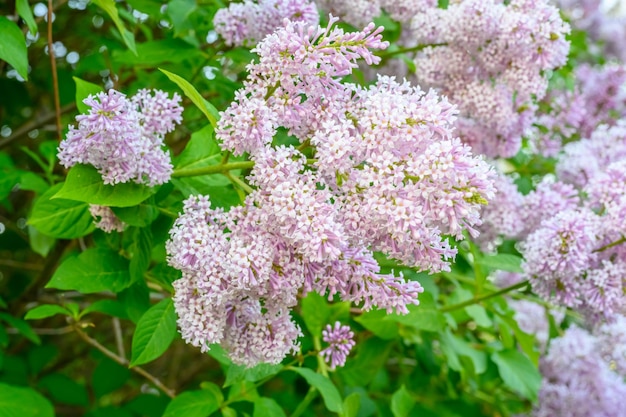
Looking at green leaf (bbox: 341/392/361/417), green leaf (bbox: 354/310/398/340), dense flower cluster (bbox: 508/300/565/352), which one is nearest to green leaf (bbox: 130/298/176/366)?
green leaf (bbox: 341/392/361/417)

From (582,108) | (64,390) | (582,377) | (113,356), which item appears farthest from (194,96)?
(582,377)

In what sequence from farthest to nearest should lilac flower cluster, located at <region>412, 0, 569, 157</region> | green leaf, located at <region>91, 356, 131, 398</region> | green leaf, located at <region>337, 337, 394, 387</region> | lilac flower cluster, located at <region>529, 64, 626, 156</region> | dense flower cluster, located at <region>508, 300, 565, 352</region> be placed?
dense flower cluster, located at <region>508, 300, 565, 352</region>, lilac flower cluster, located at <region>529, 64, 626, 156</region>, green leaf, located at <region>91, 356, 131, 398</region>, green leaf, located at <region>337, 337, 394, 387</region>, lilac flower cluster, located at <region>412, 0, 569, 157</region>

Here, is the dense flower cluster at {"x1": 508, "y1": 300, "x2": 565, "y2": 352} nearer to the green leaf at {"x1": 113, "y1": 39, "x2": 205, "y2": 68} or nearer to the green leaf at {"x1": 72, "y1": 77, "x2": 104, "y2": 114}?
the green leaf at {"x1": 113, "y1": 39, "x2": 205, "y2": 68}

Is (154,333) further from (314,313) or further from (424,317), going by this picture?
(424,317)

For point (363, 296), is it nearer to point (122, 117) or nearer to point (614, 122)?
point (122, 117)

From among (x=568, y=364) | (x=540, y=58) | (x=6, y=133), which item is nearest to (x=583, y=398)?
(x=568, y=364)
